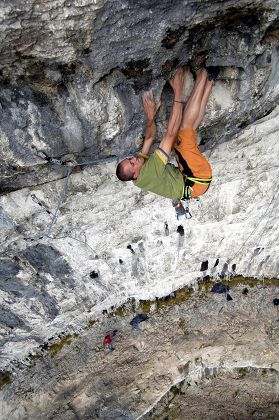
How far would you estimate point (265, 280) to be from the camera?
29.8 ft

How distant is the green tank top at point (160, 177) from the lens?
159 inches

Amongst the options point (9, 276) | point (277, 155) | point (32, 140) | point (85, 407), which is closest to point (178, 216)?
point (277, 155)

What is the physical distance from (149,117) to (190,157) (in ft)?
2.41

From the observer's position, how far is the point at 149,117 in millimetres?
3881

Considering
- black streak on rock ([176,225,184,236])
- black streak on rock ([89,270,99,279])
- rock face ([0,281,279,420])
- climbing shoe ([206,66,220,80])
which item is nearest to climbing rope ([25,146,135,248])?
black streak on rock ([89,270,99,279])

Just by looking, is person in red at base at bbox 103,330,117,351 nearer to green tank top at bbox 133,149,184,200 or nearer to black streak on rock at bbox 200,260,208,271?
black streak on rock at bbox 200,260,208,271

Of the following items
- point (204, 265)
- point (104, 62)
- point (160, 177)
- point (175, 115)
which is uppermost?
point (104, 62)

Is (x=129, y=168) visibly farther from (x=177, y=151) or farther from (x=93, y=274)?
(x=93, y=274)

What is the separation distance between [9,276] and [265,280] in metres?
6.14

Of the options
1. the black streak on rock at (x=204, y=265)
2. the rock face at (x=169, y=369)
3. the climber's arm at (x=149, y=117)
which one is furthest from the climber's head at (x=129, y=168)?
the rock face at (x=169, y=369)

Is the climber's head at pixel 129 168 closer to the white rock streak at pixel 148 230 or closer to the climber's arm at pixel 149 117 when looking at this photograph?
Answer: the climber's arm at pixel 149 117

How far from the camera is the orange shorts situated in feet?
13.5

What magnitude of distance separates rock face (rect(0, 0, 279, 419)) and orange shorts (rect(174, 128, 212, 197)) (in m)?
0.32

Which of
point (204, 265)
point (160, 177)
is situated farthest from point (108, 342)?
point (160, 177)
